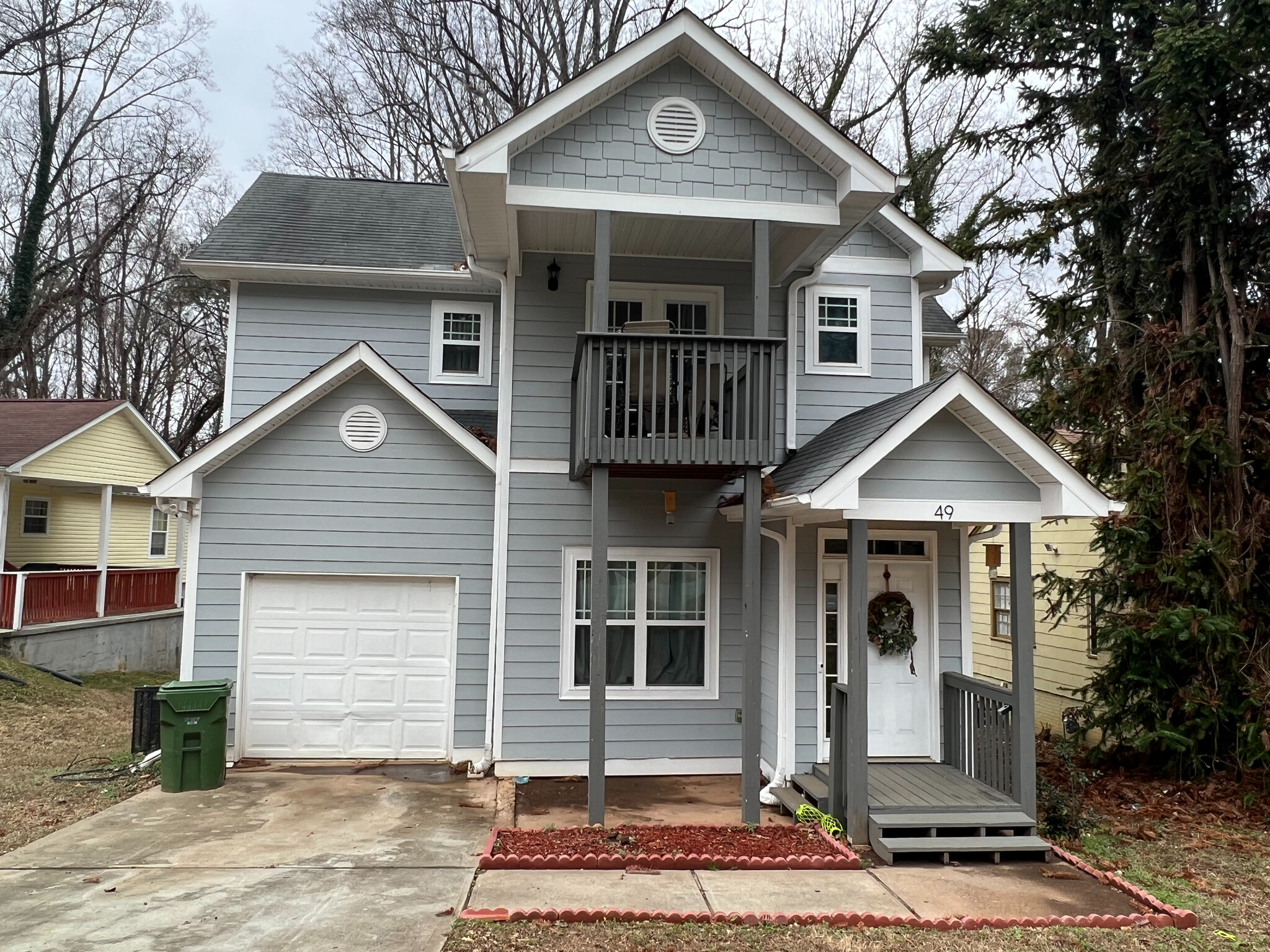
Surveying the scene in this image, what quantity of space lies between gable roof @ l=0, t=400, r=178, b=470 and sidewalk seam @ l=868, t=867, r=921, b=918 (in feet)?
51.6

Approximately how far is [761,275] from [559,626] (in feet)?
13.2

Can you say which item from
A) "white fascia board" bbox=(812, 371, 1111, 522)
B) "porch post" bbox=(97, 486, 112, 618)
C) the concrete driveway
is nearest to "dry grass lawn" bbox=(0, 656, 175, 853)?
the concrete driveway

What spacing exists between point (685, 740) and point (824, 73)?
15.6 meters

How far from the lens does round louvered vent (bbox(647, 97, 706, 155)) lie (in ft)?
24.7

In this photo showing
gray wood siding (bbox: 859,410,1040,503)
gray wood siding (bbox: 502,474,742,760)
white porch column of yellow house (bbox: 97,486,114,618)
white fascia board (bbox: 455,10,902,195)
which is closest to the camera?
gray wood siding (bbox: 859,410,1040,503)

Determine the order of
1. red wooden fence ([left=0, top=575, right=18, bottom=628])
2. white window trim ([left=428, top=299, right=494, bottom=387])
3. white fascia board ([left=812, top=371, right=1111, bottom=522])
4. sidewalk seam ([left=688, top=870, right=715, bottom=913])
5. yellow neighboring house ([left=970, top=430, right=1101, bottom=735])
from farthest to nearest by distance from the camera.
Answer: red wooden fence ([left=0, top=575, right=18, bottom=628]) < yellow neighboring house ([left=970, top=430, right=1101, bottom=735]) < white window trim ([left=428, top=299, right=494, bottom=387]) < white fascia board ([left=812, top=371, right=1111, bottom=522]) < sidewalk seam ([left=688, top=870, right=715, bottom=913])

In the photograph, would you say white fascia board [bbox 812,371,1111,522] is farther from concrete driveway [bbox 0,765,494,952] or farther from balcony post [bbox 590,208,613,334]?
concrete driveway [bbox 0,765,494,952]

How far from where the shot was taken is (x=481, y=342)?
1005 centimetres

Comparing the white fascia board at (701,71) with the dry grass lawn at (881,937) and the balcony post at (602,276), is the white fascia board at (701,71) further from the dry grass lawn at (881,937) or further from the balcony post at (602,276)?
the dry grass lawn at (881,937)

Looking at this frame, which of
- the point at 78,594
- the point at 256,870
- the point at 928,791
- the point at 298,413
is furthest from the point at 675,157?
the point at 78,594

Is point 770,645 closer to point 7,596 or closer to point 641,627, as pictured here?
point 641,627

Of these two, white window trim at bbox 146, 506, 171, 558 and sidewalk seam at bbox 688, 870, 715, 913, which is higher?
white window trim at bbox 146, 506, 171, 558

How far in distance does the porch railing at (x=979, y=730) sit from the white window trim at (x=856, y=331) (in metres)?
3.36

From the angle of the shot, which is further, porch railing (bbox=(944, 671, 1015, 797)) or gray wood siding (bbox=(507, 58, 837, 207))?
gray wood siding (bbox=(507, 58, 837, 207))
